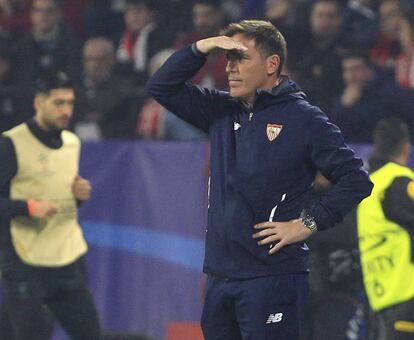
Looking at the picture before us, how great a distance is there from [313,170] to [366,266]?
8.63 feet

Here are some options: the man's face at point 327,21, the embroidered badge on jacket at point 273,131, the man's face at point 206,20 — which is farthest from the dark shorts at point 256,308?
the man's face at point 206,20

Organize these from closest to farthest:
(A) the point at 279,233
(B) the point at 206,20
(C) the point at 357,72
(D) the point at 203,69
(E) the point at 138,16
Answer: (A) the point at 279,233
(C) the point at 357,72
(D) the point at 203,69
(B) the point at 206,20
(E) the point at 138,16

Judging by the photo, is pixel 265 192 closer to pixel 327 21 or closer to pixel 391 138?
pixel 391 138

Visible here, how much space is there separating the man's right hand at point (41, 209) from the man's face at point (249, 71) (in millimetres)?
2486

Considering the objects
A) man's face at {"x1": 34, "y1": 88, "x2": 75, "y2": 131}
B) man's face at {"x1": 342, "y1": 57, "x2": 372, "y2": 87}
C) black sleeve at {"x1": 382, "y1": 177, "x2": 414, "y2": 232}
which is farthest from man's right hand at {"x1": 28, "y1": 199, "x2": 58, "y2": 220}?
man's face at {"x1": 342, "y1": 57, "x2": 372, "y2": 87}

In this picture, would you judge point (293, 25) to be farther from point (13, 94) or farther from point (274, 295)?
point (274, 295)

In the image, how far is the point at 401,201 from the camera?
796 centimetres

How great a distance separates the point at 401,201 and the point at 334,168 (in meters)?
2.32

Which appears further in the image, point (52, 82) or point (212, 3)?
point (212, 3)

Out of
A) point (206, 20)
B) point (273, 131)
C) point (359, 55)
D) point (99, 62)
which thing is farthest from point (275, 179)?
point (99, 62)

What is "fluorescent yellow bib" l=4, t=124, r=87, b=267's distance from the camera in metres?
8.27

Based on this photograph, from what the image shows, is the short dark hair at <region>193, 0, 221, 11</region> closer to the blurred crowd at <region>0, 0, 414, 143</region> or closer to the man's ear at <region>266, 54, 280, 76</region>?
the blurred crowd at <region>0, 0, 414, 143</region>

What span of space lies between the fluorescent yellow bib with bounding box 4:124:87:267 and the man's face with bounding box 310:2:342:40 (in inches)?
149

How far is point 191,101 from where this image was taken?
6074 millimetres
